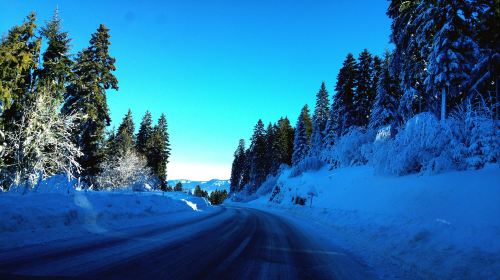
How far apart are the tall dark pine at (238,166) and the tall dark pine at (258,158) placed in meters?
13.7

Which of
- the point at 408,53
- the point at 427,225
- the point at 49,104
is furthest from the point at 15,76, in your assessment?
the point at 408,53

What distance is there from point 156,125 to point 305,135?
100 feet

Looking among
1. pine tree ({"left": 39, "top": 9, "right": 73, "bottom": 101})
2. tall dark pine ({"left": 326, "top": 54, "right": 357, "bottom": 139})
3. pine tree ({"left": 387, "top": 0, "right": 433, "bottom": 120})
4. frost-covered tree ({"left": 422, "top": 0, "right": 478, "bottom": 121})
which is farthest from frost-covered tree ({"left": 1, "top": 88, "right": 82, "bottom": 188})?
tall dark pine ({"left": 326, "top": 54, "right": 357, "bottom": 139})

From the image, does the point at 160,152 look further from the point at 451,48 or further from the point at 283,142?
the point at 451,48

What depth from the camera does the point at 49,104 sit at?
19812mm

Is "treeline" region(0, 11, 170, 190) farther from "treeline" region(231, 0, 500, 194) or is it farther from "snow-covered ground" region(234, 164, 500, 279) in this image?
"treeline" region(231, 0, 500, 194)

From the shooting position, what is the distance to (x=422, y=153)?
17.5 m

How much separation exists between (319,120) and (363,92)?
703 inches

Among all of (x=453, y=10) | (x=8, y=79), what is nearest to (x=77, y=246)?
(x=8, y=79)

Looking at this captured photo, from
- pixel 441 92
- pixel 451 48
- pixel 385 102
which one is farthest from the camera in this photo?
pixel 385 102

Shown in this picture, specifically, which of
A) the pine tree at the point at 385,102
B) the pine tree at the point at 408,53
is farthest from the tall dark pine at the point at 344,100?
the pine tree at the point at 408,53

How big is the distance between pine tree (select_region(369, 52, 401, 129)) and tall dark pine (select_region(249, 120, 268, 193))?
4227 centimetres

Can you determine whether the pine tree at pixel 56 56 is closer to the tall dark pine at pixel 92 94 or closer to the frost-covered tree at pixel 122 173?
the tall dark pine at pixel 92 94

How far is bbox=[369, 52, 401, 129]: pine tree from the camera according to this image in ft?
117
